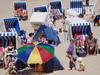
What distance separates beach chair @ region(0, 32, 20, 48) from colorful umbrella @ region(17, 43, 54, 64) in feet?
6.42

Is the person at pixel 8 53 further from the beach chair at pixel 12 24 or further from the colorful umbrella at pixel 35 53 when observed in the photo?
the beach chair at pixel 12 24

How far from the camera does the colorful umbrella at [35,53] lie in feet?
27.4

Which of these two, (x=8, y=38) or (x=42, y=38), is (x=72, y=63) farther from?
(x=8, y=38)

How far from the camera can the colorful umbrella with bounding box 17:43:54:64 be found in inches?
329

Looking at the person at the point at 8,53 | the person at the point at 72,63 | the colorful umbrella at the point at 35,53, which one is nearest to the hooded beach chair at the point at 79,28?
the person at the point at 8,53

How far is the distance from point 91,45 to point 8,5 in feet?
42.9

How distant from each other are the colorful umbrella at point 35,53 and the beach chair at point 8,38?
1.96 meters

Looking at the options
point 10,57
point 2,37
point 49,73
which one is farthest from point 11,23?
point 49,73

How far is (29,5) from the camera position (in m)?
21.8

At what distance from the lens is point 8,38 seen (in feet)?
35.2

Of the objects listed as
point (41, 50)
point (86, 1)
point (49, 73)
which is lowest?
point (49, 73)

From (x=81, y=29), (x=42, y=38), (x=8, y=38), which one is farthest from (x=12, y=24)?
(x=81, y=29)

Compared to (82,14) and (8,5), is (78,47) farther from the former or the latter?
(8,5)

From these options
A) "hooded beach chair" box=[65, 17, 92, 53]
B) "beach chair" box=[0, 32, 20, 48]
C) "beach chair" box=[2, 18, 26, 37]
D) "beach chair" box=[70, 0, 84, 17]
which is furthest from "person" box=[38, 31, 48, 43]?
"beach chair" box=[70, 0, 84, 17]
